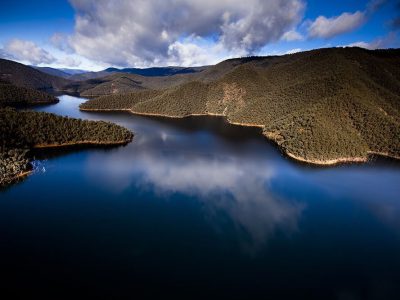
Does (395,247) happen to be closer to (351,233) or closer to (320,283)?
(351,233)

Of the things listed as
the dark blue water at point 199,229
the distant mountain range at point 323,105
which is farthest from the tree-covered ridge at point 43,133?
the distant mountain range at point 323,105

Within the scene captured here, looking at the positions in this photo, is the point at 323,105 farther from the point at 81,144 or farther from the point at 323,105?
the point at 81,144

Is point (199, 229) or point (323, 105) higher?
point (323, 105)

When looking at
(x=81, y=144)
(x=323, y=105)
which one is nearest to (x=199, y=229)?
(x=81, y=144)

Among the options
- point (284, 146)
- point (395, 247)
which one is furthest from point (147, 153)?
point (395, 247)

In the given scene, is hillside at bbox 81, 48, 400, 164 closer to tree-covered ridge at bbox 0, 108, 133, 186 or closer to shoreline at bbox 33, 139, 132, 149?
shoreline at bbox 33, 139, 132, 149
